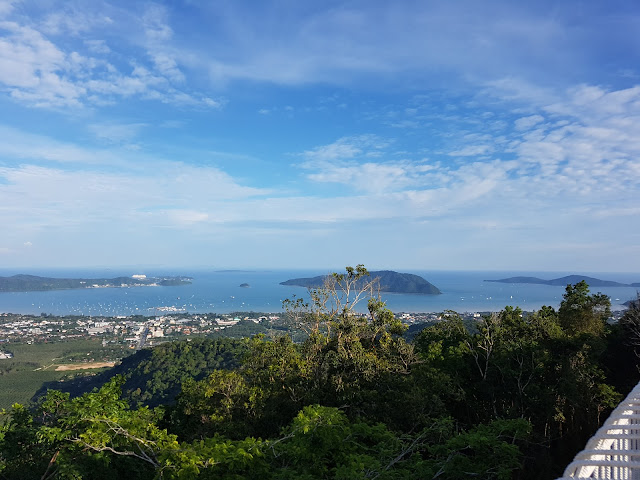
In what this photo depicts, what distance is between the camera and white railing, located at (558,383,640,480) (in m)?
1.84

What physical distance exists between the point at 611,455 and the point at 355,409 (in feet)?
21.2

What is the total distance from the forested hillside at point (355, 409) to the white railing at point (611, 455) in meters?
2.12

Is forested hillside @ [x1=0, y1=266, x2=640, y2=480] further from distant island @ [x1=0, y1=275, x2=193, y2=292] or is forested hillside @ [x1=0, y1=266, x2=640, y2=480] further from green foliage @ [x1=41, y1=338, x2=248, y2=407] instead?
distant island @ [x1=0, y1=275, x2=193, y2=292]

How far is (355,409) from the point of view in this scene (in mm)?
8094

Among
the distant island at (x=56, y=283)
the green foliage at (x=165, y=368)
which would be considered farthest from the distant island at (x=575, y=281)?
the distant island at (x=56, y=283)

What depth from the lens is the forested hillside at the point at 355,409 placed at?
16.2ft

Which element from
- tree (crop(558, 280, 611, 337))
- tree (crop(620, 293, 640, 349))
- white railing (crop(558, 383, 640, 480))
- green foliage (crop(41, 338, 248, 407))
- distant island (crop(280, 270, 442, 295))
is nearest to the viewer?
white railing (crop(558, 383, 640, 480))

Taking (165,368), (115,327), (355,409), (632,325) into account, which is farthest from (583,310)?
(115,327)

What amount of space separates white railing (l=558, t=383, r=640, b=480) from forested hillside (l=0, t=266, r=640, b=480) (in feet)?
6.95

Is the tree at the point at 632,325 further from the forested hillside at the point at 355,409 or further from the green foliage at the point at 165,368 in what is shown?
the green foliage at the point at 165,368

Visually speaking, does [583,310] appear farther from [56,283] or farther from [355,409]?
[56,283]

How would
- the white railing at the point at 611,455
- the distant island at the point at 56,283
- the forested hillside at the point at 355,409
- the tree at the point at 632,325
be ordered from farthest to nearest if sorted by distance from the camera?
the distant island at the point at 56,283
the tree at the point at 632,325
the forested hillside at the point at 355,409
the white railing at the point at 611,455

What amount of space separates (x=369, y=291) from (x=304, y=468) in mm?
5989

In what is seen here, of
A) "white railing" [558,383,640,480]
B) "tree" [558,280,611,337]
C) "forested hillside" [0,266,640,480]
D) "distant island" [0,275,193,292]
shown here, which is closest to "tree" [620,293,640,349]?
"forested hillside" [0,266,640,480]
